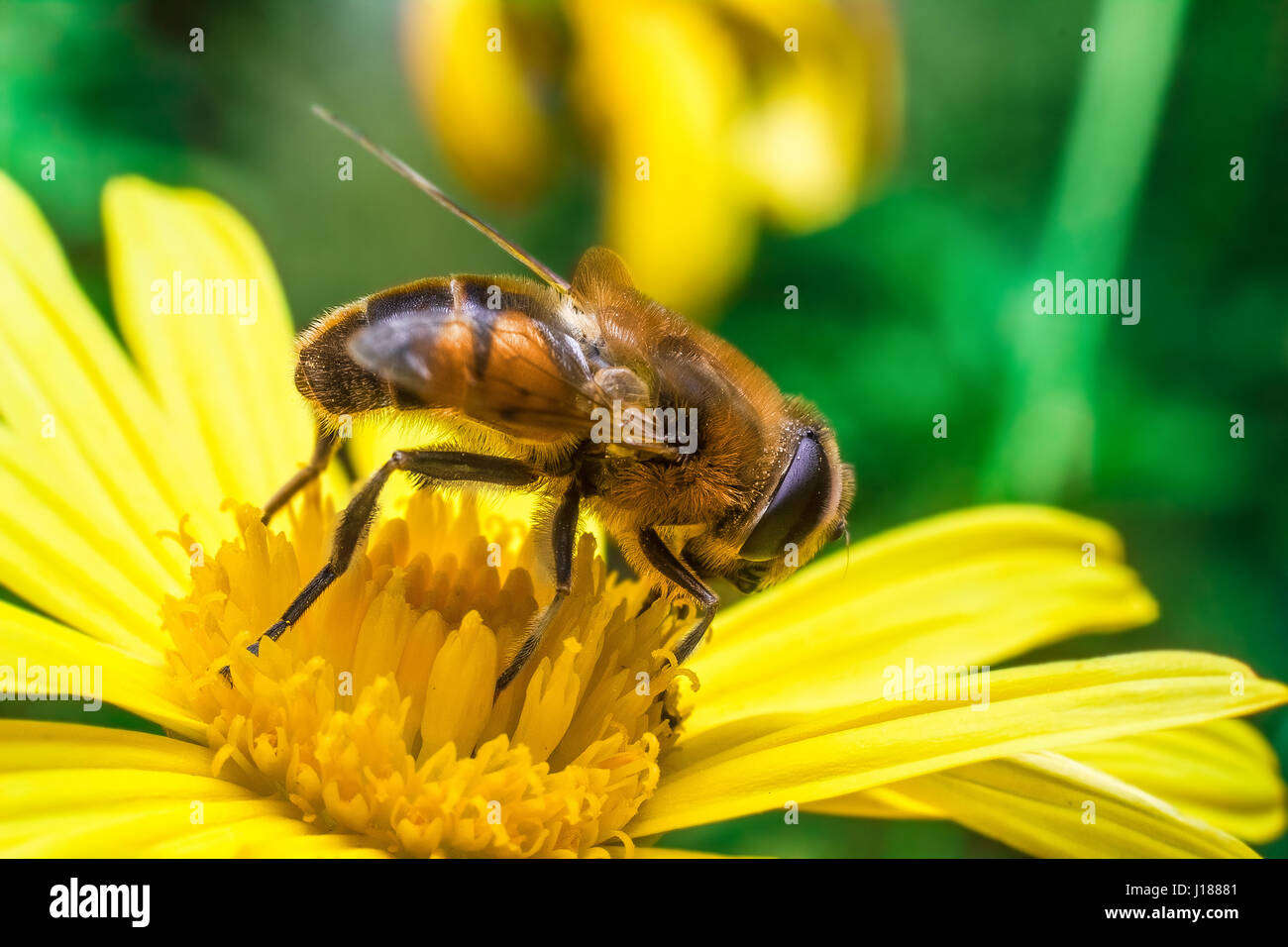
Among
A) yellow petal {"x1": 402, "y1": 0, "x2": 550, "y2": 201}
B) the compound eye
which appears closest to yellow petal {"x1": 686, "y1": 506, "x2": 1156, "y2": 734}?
the compound eye

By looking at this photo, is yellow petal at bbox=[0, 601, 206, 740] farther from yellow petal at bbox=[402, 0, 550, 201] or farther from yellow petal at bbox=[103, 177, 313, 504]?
yellow petal at bbox=[402, 0, 550, 201]

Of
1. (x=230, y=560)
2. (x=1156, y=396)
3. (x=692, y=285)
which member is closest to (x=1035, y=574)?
(x=1156, y=396)

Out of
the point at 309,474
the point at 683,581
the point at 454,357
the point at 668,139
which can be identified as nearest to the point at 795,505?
the point at 683,581

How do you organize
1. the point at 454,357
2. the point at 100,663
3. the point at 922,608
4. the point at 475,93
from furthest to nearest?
the point at 475,93 → the point at 922,608 → the point at 100,663 → the point at 454,357

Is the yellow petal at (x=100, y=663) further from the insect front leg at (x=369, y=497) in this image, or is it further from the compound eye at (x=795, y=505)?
the compound eye at (x=795, y=505)

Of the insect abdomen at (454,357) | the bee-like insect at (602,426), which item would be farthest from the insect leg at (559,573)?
the insect abdomen at (454,357)

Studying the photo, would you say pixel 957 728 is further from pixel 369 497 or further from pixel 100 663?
pixel 100 663

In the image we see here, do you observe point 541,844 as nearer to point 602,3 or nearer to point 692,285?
point 692,285
